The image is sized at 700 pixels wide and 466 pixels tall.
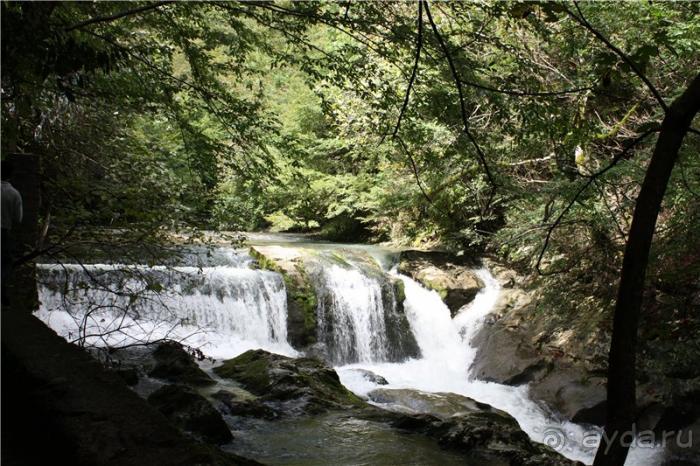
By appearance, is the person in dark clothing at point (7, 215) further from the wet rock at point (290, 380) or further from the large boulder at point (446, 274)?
the large boulder at point (446, 274)

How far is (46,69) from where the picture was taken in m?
2.80

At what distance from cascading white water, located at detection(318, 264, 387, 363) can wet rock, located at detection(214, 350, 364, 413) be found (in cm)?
294

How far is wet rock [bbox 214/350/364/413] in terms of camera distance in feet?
21.9

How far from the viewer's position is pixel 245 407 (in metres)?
6.24

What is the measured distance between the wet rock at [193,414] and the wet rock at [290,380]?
4.48 feet

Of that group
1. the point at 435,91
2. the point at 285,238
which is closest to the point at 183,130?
the point at 435,91

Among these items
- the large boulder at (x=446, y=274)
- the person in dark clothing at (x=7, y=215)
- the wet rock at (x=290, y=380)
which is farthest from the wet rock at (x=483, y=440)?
the large boulder at (x=446, y=274)

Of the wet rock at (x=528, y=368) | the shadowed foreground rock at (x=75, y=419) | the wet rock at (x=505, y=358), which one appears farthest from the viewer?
the wet rock at (x=505, y=358)

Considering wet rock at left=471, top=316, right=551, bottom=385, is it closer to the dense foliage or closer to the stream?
the stream

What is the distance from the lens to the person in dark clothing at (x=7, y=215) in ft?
13.9

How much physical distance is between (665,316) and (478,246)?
8.01 m

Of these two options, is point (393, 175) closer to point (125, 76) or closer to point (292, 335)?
point (292, 335)

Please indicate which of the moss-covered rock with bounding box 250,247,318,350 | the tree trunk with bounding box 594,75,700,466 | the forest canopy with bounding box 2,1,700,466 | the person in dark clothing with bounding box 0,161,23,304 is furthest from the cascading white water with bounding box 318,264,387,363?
the tree trunk with bounding box 594,75,700,466

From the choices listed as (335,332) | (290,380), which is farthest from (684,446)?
(335,332)
